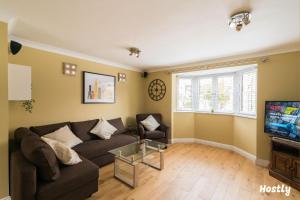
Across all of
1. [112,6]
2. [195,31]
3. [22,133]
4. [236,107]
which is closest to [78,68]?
[22,133]

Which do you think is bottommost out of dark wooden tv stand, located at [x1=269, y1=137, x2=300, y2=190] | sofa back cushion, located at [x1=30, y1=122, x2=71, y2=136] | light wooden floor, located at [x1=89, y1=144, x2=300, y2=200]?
light wooden floor, located at [x1=89, y1=144, x2=300, y2=200]

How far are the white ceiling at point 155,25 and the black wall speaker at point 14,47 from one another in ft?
0.49

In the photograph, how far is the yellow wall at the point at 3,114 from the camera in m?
1.86

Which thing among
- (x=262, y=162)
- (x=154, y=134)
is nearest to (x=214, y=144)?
(x=262, y=162)

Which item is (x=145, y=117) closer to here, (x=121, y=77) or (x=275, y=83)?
(x=121, y=77)

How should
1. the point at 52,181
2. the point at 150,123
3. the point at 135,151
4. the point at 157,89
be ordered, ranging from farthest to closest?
the point at 157,89 < the point at 150,123 < the point at 135,151 < the point at 52,181

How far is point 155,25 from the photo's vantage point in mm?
2008

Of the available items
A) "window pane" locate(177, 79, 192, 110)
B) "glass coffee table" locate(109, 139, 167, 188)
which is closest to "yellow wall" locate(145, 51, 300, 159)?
"window pane" locate(177, 79, 192, 110)

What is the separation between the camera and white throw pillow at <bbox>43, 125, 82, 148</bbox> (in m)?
2.58

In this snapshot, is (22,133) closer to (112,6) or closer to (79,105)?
(79,105)

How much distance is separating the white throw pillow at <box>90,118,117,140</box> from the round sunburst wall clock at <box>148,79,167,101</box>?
5.83 feet

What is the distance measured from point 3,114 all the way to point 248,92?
4.57 meters

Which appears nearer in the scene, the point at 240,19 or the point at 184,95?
the point at 240,19

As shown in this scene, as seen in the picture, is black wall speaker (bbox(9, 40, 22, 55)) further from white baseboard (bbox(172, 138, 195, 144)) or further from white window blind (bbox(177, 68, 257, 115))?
white baseboard (bbox(172, 138, 195, 144))
